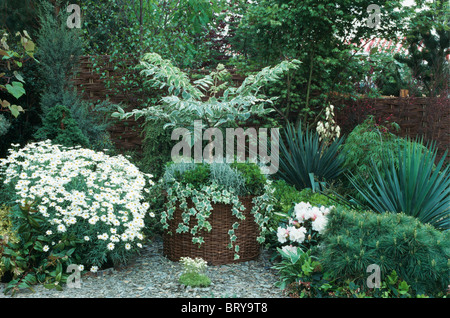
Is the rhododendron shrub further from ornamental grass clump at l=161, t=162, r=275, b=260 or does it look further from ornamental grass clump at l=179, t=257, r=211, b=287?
ornamental grass clump at l=179, t=257, r=211, b=287

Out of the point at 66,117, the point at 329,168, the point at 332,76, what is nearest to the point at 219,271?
the point at 329,168

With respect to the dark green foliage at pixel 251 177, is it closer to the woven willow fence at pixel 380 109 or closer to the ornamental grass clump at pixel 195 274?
the ornamental grass clump at pixel 195 274

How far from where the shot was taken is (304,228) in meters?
3.93

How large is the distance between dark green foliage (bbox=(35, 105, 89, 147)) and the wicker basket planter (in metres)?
1.76

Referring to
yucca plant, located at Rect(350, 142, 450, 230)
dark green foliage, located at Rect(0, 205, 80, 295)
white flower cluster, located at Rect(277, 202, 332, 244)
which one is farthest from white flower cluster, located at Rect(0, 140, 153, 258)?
yucca plant, located at Rect(350, 142, 450, 230)

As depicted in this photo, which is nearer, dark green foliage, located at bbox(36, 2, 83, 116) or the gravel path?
the gravel path

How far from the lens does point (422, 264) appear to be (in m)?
3.17

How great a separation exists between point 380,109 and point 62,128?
5.38m

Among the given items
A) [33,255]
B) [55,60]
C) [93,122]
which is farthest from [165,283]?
[55,60]

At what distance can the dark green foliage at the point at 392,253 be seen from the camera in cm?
317

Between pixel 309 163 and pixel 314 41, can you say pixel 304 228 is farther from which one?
pixel 314 41

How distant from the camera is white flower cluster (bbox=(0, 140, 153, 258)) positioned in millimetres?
3676
